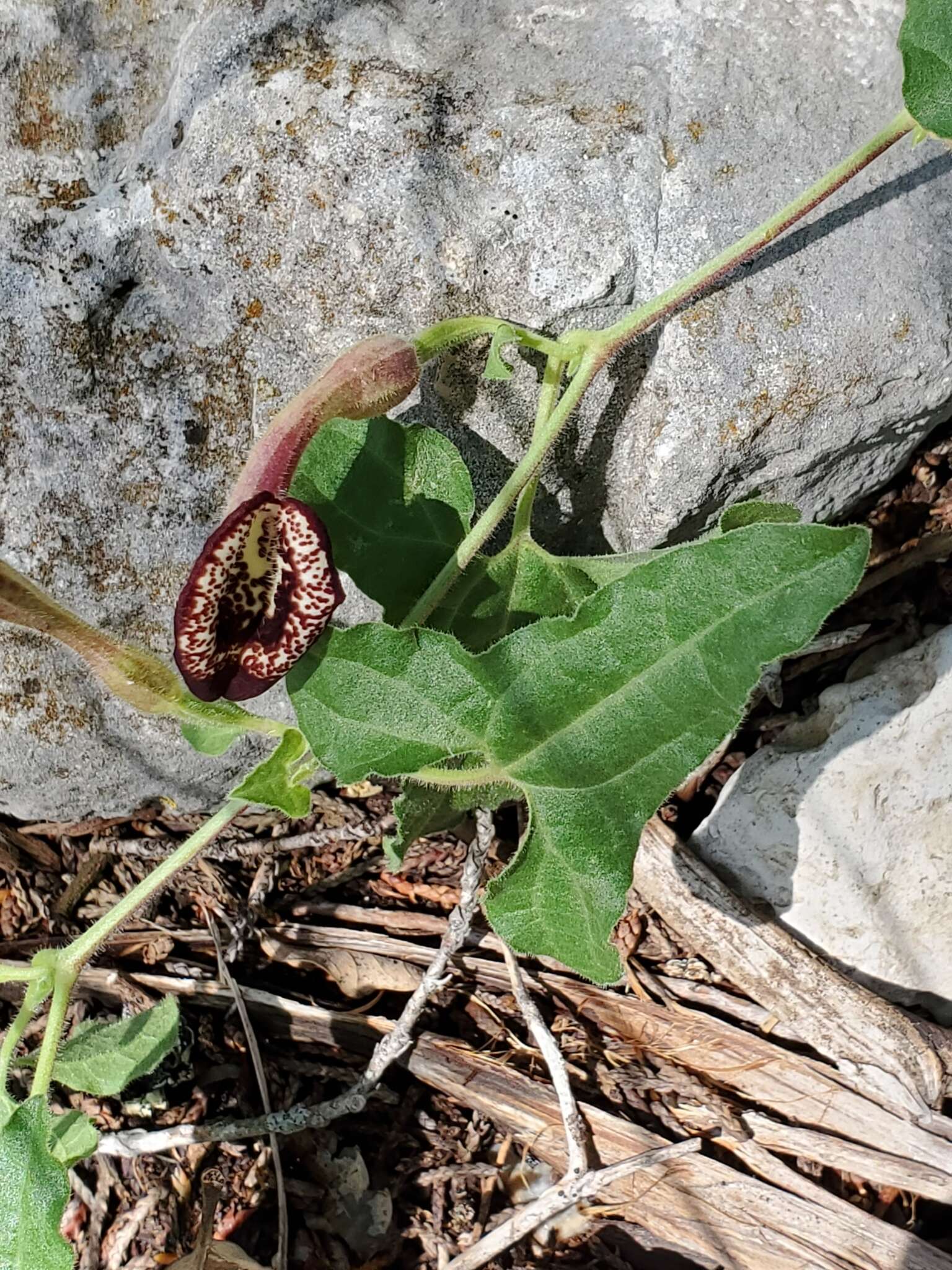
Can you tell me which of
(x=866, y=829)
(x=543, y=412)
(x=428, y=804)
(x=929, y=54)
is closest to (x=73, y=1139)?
(x=428, y=804)

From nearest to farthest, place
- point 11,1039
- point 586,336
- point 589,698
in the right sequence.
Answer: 1. point 589,698
2. point 11,1039
3. point 586,336

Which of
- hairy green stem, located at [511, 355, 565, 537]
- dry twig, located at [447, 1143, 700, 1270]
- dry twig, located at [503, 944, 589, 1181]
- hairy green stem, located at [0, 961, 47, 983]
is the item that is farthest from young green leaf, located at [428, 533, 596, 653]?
dry twig, located at [447, 1143, 700, 1270]

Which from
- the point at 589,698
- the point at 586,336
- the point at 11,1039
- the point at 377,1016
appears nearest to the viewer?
the point at 589,698

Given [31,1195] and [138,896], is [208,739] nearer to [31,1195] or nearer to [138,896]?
[138,896]

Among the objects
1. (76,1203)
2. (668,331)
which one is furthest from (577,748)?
(76,1203)

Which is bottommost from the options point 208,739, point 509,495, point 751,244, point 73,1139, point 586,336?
point 73,1139

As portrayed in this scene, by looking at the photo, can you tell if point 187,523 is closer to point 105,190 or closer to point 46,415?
point 46,415

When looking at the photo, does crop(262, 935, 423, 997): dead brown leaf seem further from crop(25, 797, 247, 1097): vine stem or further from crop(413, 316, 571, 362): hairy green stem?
crop(413, 316, 571, 362): hairy green stem

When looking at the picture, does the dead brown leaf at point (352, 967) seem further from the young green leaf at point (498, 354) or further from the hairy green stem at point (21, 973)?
the young green leaf at point (498, 354)
